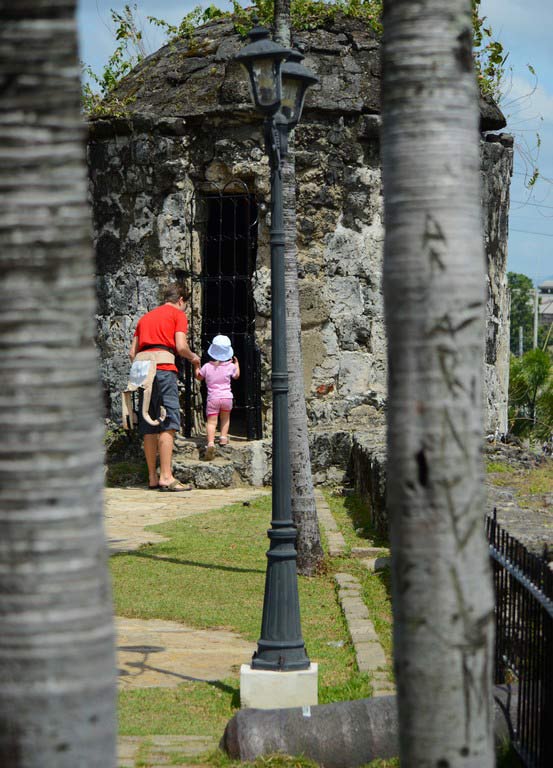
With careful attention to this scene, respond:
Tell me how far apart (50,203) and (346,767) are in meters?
3.13

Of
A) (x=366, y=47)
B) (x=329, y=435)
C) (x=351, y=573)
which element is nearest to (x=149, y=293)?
(x=329, y=435)

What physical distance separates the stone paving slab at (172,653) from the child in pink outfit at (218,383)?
17.3ft

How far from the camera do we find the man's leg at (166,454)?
1139 centimetres

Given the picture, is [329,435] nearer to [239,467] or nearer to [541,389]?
[239,467]

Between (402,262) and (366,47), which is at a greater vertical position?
(366,47)

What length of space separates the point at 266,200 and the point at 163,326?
2086 millimetres

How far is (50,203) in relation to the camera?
2137mm

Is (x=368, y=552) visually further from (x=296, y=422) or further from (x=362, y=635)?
(x=362, y=635)

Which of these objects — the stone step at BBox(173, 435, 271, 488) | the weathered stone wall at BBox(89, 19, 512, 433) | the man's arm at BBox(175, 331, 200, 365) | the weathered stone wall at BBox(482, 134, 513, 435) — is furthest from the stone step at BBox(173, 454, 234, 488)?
the weathered stone wall at BBox(482, 134, 513, 435)

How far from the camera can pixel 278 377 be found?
A: 5887 millimetres

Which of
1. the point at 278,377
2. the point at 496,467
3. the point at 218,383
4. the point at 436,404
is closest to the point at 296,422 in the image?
the point at 496,467

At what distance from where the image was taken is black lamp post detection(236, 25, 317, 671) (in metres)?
5.34

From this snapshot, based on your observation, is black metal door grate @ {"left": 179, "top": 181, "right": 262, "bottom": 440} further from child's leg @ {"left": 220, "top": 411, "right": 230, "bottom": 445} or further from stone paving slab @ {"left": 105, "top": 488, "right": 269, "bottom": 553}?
stone paving slab @ {"left": 105, "top": 488, "right": 269, "bottom": 553}

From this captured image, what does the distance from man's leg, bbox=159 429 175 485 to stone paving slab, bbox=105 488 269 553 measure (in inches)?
6.7
